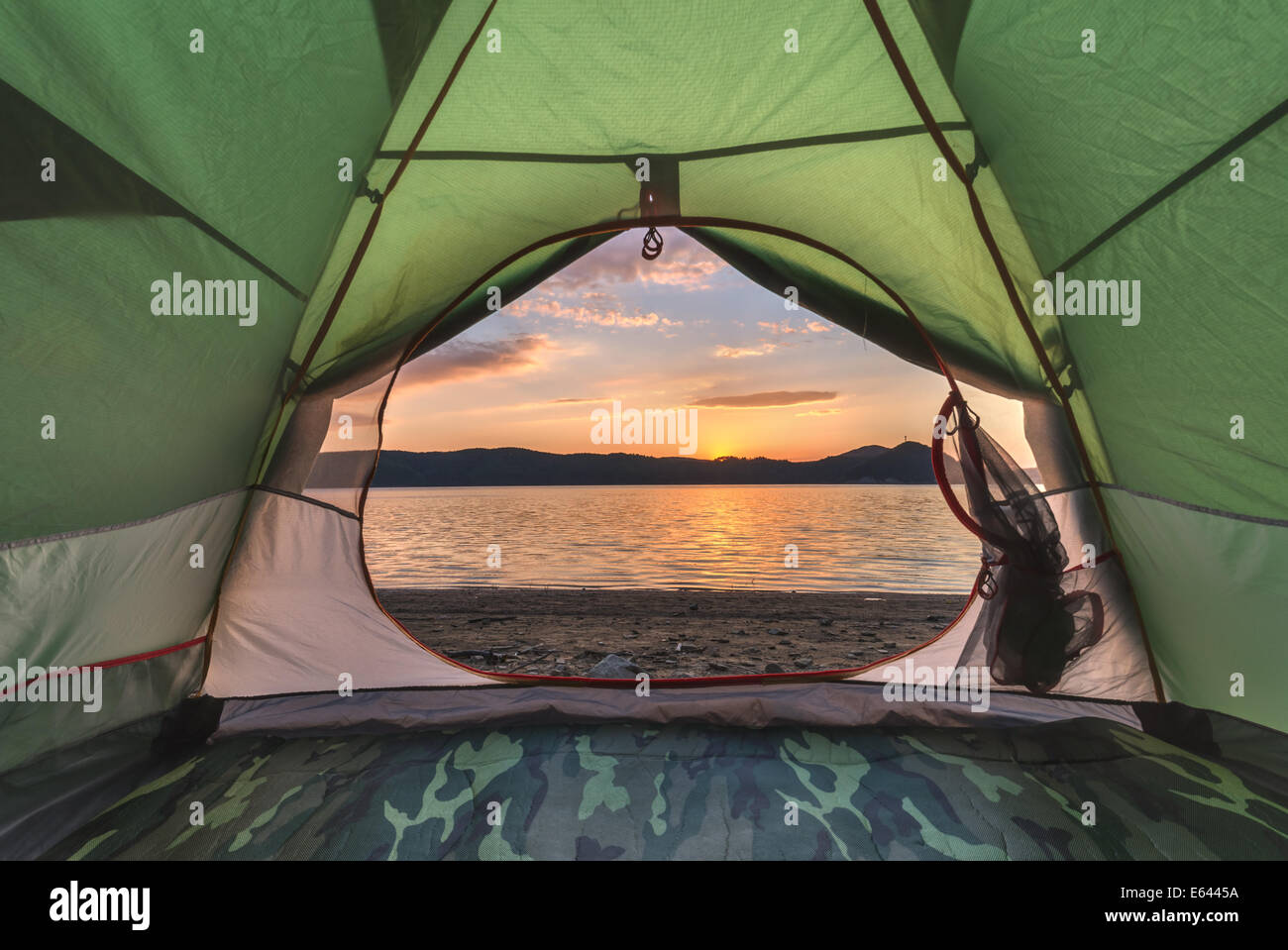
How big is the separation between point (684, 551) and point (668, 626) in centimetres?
774

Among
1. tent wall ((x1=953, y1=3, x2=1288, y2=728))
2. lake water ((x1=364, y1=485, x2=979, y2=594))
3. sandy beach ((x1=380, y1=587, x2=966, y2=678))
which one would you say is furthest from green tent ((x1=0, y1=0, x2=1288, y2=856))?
lake water ((x1=364, y1=485, x2=979, y2=594))

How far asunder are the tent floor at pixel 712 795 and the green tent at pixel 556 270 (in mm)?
23

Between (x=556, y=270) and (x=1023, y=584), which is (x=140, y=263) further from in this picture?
(x=1023, y=584)

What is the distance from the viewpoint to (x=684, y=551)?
14.4 m

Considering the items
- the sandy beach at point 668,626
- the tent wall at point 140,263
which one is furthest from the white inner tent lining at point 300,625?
the sandy beach at point 668,626

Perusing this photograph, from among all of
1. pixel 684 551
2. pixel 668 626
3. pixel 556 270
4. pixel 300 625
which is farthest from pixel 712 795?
pixel 684 551

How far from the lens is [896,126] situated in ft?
6.70

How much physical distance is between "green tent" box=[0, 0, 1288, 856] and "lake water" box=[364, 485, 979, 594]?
15.6 ft

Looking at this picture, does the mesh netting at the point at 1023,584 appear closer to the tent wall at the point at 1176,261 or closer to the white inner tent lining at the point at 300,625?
the tent wall at the point at 1176,261

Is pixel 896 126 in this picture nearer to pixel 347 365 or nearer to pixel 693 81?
pixel 693 81

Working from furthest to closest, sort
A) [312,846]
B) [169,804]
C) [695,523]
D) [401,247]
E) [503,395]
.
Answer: [503,395], [695,523], [401,247], [169,804], [312,846]

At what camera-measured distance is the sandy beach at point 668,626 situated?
481 cm

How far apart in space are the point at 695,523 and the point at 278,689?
762 inches

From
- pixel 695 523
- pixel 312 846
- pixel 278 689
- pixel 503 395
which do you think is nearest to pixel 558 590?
pixel 278 689
